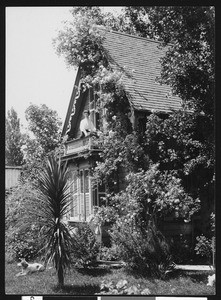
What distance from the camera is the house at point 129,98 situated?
7.32 meters

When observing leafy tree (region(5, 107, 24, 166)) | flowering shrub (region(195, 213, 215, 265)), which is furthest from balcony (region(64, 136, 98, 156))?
flowering shrub (region(195, 213, 215, 265))

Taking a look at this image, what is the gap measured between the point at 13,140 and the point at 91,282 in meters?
2.51

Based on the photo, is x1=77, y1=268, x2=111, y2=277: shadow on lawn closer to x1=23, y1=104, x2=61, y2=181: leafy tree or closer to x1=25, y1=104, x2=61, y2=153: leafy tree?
x1=23, y1=104, x2=61, y2=181: leafy tree

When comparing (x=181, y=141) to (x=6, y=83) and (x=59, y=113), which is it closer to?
(x=59, y=113)

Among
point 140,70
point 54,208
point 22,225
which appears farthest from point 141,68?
point 22,225

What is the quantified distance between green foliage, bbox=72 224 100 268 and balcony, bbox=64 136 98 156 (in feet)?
4.28

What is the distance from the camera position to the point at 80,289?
6.47m

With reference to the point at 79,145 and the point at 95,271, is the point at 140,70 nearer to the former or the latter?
the point at 79,145

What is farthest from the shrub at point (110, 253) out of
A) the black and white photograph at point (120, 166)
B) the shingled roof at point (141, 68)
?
the shingled roof at point (141, 68)

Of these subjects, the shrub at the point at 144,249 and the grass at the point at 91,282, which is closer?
the grass at the point at 91,282

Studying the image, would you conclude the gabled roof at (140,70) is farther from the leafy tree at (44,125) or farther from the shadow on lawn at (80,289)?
the shadow on lawn at (80,289)

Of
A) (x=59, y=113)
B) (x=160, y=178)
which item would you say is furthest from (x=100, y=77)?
(x=160, y=178)

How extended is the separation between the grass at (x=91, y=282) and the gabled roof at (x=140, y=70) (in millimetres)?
2438

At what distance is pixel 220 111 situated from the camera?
21.4 feet
